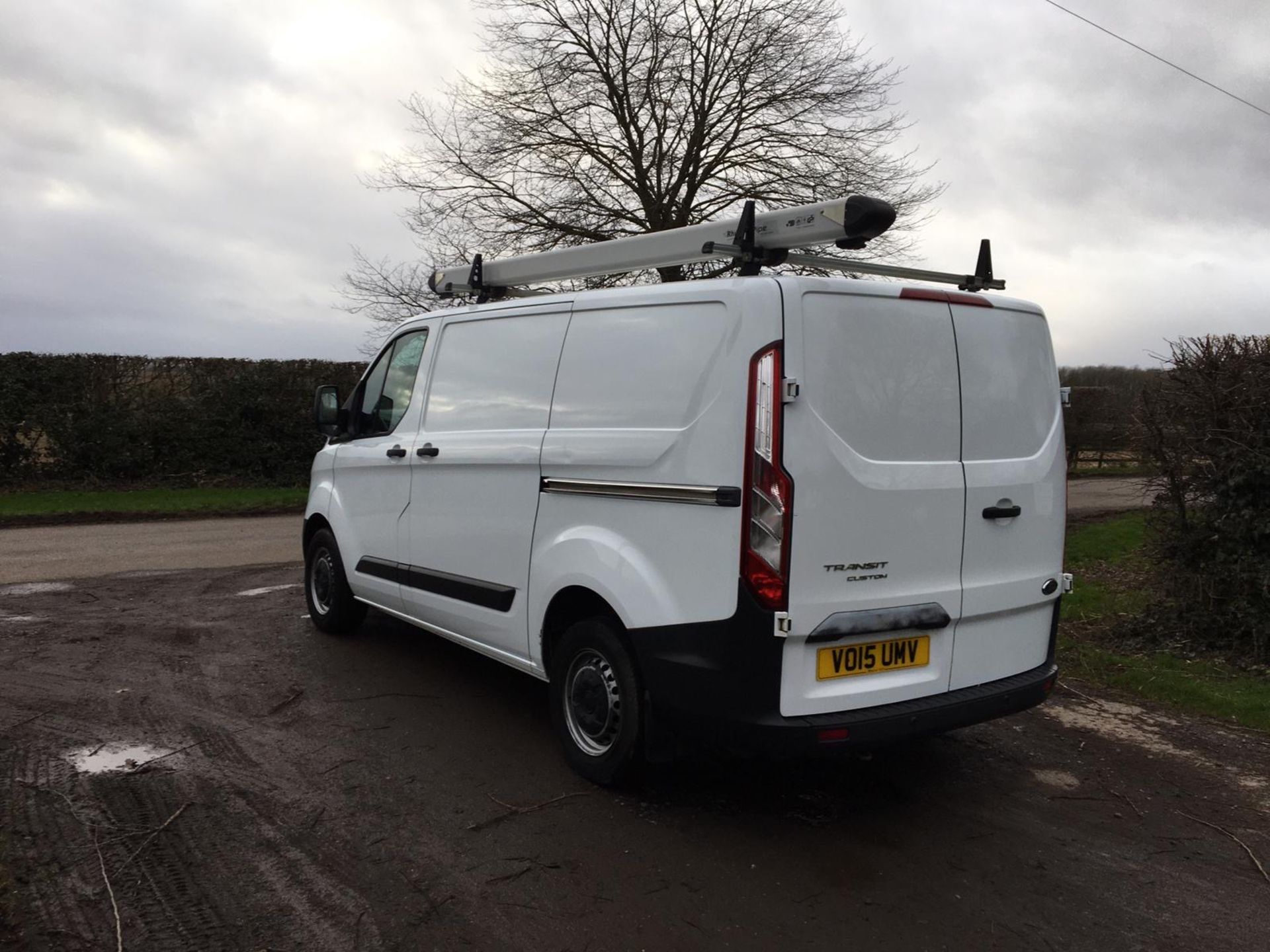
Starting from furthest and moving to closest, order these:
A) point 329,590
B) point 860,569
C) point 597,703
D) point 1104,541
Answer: point 1104,541 < point 329,590 < point 597,703 < point 860,569

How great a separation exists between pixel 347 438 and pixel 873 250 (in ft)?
39.8

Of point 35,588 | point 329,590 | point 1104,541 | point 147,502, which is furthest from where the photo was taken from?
point 147,502

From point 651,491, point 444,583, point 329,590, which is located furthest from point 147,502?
point 651,491

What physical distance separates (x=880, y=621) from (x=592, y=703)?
4.23ft

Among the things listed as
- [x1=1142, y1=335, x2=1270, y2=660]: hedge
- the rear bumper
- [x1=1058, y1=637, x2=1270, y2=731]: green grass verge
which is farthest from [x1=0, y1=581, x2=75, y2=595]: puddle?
[x1=1142, y1=335, x2=1270, y2=660]: hedge

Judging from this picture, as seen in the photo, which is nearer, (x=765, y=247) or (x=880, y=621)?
(x=880, y=621)

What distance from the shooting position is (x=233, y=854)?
353cm

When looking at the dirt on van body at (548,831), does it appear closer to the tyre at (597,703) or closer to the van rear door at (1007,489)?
the tyre at (597,703)

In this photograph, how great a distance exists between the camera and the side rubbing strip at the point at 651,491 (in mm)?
3549

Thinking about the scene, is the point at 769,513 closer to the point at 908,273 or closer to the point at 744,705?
the point at 744,705

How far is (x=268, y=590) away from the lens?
8625mm

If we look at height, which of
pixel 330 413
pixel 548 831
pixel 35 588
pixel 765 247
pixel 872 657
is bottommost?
pixel 35 588

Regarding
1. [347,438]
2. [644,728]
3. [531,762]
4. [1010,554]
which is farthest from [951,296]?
[347,438]

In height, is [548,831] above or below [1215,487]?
below
